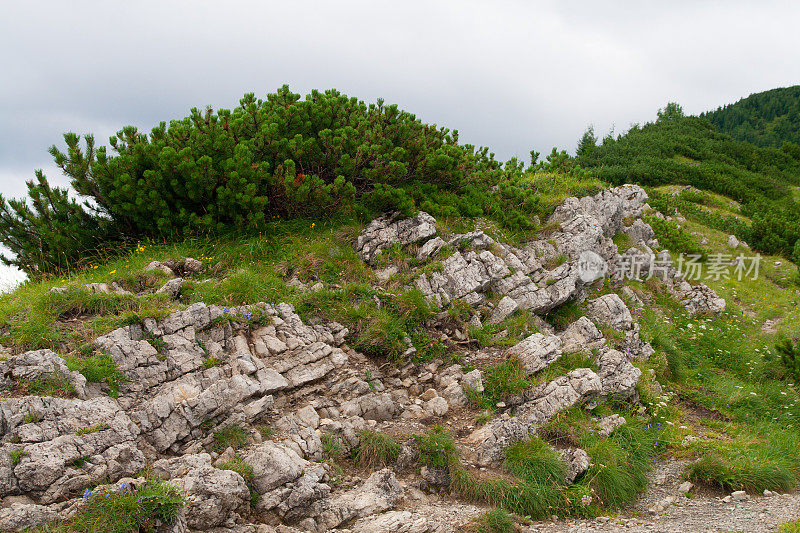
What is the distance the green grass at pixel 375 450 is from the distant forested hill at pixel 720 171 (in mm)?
20849

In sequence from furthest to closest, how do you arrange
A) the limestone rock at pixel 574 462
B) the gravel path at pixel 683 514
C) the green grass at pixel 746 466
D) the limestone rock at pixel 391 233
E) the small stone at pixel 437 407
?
1. the limestone rock at pixel 391 233
2. the small stone at pixel 437 407
3. the green grass at pixel 746 466
4. the limestone rock at pixel 574 462
5. the gravel path at pixel 683 514

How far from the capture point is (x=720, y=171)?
103 feet

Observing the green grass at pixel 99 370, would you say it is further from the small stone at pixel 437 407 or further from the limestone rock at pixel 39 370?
the small stone at pixel 437 407

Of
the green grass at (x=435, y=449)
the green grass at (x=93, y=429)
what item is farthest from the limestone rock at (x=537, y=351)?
the green grass at (x=93, y=429)

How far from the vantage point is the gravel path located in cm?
664

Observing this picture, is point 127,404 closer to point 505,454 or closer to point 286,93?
point 505,454

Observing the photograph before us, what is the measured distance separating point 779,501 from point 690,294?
9161 mm

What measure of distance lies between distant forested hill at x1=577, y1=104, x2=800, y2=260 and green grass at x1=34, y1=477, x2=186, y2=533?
23.9 meters

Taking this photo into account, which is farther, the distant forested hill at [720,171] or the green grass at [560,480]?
the distant forested hill at [720,171]

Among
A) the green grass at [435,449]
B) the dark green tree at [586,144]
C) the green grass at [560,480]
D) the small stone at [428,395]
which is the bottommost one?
the green grass at [560,480]

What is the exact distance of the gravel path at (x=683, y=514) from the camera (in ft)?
21.8

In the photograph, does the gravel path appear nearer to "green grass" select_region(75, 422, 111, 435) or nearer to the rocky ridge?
the rocky ridge

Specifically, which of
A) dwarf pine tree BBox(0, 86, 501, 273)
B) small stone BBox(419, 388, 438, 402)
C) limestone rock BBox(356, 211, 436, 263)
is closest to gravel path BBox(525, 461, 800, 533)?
small stone BBox(419, 388, 438, 402)

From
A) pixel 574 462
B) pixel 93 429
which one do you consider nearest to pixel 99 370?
pixel 93 429
